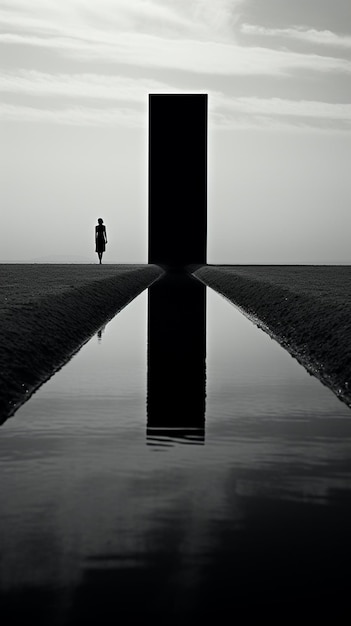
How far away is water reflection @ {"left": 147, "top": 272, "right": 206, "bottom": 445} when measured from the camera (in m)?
8.21

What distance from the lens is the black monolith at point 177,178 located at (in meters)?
72.6

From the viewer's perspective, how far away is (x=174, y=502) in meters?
5.65

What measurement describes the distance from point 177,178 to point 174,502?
69.4m

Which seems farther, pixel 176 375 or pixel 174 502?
pixel 176 375

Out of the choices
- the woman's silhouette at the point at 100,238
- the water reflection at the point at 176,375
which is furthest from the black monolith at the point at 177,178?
the water reflection at the point at 176,375

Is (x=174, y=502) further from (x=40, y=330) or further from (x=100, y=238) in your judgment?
(x=100, y=238)

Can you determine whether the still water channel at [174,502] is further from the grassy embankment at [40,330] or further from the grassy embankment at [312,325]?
the grassy embankment at [312,325]

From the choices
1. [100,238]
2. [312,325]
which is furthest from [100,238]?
[312,325]

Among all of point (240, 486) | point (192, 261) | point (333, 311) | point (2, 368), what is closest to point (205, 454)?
point (240, 486)

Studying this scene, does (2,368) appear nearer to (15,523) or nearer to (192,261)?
(15,523)

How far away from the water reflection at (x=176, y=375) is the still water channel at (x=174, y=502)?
0.16 feet

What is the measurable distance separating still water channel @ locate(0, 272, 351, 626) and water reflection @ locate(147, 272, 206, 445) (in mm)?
48

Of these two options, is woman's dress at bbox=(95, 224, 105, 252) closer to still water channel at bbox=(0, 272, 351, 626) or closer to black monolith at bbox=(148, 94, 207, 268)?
black monolith at bbox=(148, 94, 207, 268)

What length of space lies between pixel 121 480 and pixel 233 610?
2.28 m
